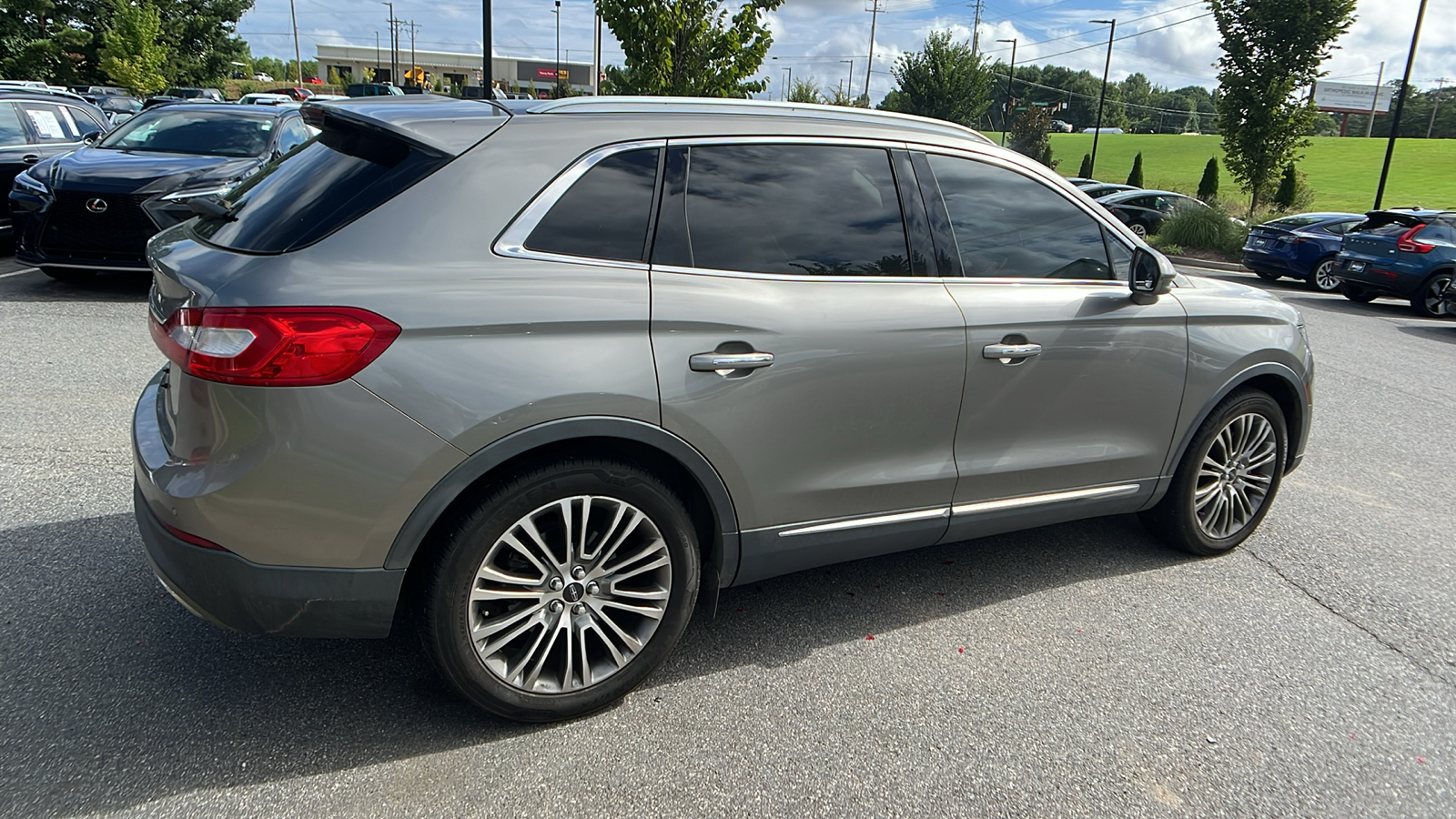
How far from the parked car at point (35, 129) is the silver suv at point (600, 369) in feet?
32.3

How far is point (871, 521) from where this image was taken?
3.35m

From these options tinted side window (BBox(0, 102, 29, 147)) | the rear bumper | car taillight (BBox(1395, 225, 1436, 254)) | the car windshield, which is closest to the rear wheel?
car taillight (BBox(1395, 225, 1436, 254))

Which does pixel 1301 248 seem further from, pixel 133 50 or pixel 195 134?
pixel 133 50

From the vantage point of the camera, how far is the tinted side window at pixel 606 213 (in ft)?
9.12

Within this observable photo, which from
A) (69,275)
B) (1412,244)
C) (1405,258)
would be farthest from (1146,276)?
(1412,244)

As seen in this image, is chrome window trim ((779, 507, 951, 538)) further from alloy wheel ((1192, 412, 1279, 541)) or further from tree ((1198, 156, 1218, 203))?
tree ((1198, 156, 1218, 203))

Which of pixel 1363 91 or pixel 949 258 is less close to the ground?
pixel 1363 91

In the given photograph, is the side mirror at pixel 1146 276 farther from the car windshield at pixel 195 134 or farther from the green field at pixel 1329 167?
the green field at pixel 1329 167

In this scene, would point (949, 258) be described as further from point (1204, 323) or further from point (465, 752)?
point (465, 752)

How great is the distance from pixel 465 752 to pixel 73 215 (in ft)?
27.2

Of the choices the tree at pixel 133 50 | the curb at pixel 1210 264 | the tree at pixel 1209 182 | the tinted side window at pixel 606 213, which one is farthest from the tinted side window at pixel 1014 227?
the tree at pixel 133 50

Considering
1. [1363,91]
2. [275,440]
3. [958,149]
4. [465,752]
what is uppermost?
[1363,91]

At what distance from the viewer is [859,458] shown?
10.7ft

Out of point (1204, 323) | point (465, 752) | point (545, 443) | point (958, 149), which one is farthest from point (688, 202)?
point (1204, 323)
